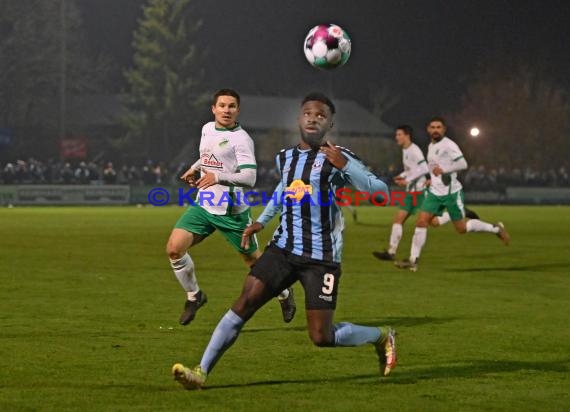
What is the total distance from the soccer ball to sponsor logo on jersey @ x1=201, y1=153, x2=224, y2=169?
1.45 m

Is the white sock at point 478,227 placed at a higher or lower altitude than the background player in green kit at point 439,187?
lower

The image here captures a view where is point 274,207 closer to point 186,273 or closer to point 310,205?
point 310,205

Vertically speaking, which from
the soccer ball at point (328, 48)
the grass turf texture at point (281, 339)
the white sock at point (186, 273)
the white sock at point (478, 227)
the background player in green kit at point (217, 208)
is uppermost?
the soccer ball at point (328, 48)

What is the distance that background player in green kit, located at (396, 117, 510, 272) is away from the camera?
18391mm

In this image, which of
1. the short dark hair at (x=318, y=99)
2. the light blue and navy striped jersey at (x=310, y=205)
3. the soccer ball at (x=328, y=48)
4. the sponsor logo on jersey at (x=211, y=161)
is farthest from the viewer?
the soccer ball at (x=328, y=48)

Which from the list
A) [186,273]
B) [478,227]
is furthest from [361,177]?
[478,227]

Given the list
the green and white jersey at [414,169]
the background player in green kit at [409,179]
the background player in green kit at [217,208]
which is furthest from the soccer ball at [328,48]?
the green and white jersey at [414,169]

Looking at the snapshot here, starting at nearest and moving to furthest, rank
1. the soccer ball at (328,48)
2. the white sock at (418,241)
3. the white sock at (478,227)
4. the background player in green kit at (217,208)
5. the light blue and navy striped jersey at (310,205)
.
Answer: the light blue and navy striped jersey at (310,205), the background player in green kit at (217,208), the soccer ball at (328,48), the white sock at (418,241), the white sock at (478,227)

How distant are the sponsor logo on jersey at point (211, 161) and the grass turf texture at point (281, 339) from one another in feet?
5.34

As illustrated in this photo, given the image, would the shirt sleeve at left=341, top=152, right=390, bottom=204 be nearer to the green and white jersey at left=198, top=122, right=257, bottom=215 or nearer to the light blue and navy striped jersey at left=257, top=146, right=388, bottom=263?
the light blue and navy striped jersey at left=257, top=146, right=388, bottom=263

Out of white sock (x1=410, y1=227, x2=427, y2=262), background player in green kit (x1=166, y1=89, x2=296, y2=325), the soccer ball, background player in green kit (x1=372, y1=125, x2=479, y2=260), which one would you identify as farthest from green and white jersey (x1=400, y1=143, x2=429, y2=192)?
background player in green kit (x1=166, y1=89, x2=296, y2=325)

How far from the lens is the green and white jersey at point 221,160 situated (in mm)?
11312

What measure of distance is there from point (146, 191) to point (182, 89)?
4741cm

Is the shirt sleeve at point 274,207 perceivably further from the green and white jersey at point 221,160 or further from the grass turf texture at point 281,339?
the green and white jersey at point 221,160
